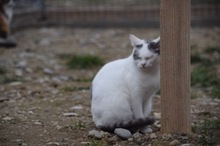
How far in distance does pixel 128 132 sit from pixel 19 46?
175 inches

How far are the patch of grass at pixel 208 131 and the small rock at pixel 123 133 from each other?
527 millimetres

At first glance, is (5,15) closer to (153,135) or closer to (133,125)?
(133,125)

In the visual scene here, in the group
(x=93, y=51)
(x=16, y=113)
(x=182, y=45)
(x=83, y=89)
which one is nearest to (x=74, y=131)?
(x=16, y=113)

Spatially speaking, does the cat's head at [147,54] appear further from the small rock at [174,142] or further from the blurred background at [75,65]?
the small rock at [174,142]

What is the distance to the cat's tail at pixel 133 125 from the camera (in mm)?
3992

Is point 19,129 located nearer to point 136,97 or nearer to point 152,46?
point 136,97

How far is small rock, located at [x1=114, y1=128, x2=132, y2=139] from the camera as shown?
3.89 m

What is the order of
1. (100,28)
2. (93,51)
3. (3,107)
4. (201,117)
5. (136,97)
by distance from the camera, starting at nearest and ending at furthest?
(136,97) → (201,117) → (3,107) → (93,51) → (100,28)

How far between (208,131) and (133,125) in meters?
0.59

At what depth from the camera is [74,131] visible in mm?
4113

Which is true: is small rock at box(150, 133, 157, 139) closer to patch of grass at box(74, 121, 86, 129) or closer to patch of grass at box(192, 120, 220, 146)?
patch of grass at box(192, 120, 220, 146)

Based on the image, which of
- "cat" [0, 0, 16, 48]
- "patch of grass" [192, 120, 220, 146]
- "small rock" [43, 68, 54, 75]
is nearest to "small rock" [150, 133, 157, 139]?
"patch of grass" [192, 120, 220, 146]

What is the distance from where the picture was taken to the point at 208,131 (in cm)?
397

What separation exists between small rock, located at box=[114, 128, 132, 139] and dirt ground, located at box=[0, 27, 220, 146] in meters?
0.04
